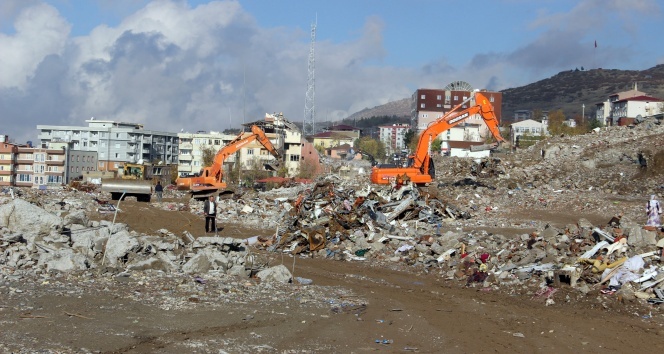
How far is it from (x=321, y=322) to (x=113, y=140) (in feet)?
310

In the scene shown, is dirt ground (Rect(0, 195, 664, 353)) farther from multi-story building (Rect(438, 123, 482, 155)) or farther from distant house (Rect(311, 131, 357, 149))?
distant house (Rect(311, 131, 357, 149))

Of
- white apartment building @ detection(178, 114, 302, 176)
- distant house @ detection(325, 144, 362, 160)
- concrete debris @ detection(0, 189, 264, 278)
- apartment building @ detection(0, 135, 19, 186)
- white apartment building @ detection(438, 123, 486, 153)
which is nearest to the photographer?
concrete debris @ detection(0, 189, 264, 278)

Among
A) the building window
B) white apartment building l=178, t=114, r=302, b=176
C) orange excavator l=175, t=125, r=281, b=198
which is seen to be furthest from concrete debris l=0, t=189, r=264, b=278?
the building window

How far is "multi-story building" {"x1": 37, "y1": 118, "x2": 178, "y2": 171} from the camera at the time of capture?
99250 mm

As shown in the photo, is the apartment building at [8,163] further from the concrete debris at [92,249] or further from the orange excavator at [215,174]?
the concrete debris at [92,249]

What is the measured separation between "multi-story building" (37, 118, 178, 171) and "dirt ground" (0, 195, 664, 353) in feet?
290

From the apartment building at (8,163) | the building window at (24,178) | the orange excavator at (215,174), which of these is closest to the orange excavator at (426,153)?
the orange excavator at (215,174)

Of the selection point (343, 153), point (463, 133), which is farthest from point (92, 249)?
point (343, 153)

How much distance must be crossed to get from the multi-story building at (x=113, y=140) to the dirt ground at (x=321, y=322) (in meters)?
88.3

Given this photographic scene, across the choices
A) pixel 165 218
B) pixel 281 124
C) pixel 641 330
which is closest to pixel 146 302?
pixel 641 330

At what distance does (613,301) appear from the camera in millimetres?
12188

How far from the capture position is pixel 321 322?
404 inches

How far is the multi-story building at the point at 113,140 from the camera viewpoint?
99.2m

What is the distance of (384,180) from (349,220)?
38.0 ft
